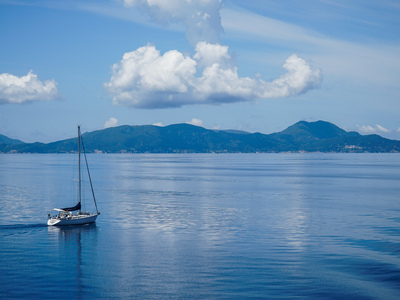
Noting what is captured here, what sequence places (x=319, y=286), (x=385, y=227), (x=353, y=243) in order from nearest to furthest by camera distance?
(x=319, y=286) < (x=353, y=243) < (x=385, y=227)

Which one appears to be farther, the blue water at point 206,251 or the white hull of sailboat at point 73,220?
the white hull of sailboat at point 73,220

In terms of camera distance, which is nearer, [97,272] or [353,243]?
[97,272]

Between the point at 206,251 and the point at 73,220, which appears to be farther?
the point at 73,220

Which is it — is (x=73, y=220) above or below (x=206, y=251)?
above

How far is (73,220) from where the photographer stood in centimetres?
7106

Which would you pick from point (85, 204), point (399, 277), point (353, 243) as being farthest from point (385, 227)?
point (85, 204)

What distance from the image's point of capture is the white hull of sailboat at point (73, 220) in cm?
6969

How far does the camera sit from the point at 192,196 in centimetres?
11175

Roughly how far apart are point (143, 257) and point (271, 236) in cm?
2026

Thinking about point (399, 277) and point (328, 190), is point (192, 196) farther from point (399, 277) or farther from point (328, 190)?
point (399, 277)

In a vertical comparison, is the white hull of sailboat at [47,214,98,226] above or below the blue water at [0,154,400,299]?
above

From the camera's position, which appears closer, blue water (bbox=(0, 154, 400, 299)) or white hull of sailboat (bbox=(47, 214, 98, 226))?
blue water (bbox=(0, 154, 400, 299))

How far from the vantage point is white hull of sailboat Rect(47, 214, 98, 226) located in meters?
69.7

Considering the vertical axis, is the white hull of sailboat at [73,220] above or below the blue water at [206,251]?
above
